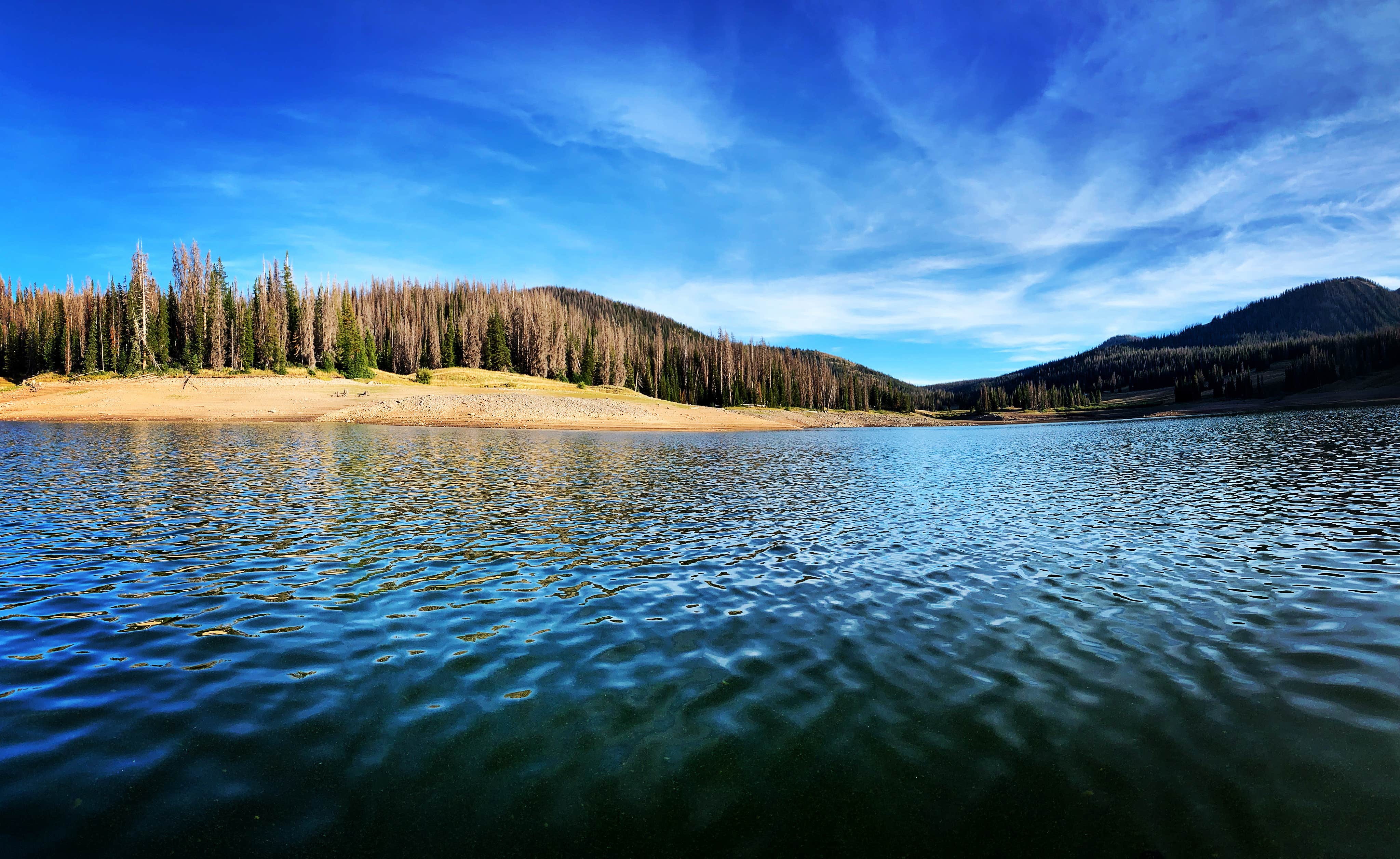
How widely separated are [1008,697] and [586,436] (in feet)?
204

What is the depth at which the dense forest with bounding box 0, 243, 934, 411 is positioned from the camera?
350 feet

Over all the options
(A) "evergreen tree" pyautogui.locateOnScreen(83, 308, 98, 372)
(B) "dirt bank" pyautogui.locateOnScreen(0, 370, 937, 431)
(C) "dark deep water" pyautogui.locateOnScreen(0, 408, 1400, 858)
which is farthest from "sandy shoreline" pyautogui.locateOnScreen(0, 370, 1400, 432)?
(C) "dark deep water" pyautogui.locateOnScreen(0, 408, 1400, 858)

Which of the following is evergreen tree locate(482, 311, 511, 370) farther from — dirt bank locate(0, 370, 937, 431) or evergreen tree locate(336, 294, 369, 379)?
evergreen tree locate(336, 294, 369, 379)

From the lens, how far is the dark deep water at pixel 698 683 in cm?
520

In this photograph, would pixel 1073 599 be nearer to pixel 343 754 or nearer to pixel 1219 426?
pixel 343 754

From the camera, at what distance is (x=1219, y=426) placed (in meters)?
77.6

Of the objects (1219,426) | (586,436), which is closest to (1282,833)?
(586,436)

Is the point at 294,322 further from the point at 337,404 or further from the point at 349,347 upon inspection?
the point at 337,404

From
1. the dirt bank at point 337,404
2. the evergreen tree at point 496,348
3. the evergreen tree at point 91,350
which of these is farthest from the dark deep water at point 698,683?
the evergreen tree at point 496,348

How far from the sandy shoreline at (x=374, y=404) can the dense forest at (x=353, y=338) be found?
11.7 metres

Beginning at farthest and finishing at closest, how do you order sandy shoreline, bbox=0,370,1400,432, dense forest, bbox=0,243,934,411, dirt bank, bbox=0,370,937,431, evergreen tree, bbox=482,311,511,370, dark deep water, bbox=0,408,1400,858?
evergreen tree, bbox=482,311,511,370
dense forest, bbox=0,243,934,411
sandy shoreline, bbox=0,370,1400,432
dirt bank, bbox=0,370,937,431
dark deep water, bbox=0,408,1400,858

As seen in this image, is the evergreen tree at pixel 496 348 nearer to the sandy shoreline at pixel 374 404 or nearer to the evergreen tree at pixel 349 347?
the sandy shoreline at pixel 374 404

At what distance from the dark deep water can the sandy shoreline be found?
63.0 m

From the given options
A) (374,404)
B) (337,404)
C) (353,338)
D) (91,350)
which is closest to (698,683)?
(374,404)
